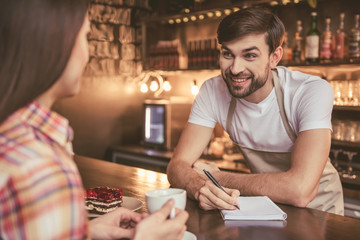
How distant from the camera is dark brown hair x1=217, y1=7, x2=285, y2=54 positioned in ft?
5.44

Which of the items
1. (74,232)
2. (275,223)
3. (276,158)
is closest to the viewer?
(74,232)

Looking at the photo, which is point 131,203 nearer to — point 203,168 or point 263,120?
point 203,168

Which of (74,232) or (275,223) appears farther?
(275,223)

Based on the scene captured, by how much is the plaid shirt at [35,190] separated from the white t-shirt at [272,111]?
3.96 ft

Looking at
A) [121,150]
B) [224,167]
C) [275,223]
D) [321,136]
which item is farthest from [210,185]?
[121,150]

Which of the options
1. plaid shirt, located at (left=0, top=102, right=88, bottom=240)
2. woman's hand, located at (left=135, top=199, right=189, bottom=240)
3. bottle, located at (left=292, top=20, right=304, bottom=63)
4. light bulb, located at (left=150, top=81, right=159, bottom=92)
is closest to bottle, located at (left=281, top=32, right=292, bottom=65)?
bottle, located at (left=292, top=20, right=304, bottom=63)

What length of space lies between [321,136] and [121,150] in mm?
2830

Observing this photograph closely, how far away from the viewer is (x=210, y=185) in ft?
4.11

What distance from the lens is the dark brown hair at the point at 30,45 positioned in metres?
0.58

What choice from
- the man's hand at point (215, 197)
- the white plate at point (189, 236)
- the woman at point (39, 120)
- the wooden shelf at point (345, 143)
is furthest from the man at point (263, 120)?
the wooden shelf at point (345, 143)

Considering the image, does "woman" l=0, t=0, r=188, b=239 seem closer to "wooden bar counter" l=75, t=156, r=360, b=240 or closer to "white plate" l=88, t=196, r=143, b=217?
"wooden bar counter" l=75, t=156, r=360, b=240

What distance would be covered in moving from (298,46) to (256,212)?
226 cm

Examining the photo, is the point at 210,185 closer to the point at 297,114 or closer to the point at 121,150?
the point at 297,114

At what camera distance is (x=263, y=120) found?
179 centimetres
